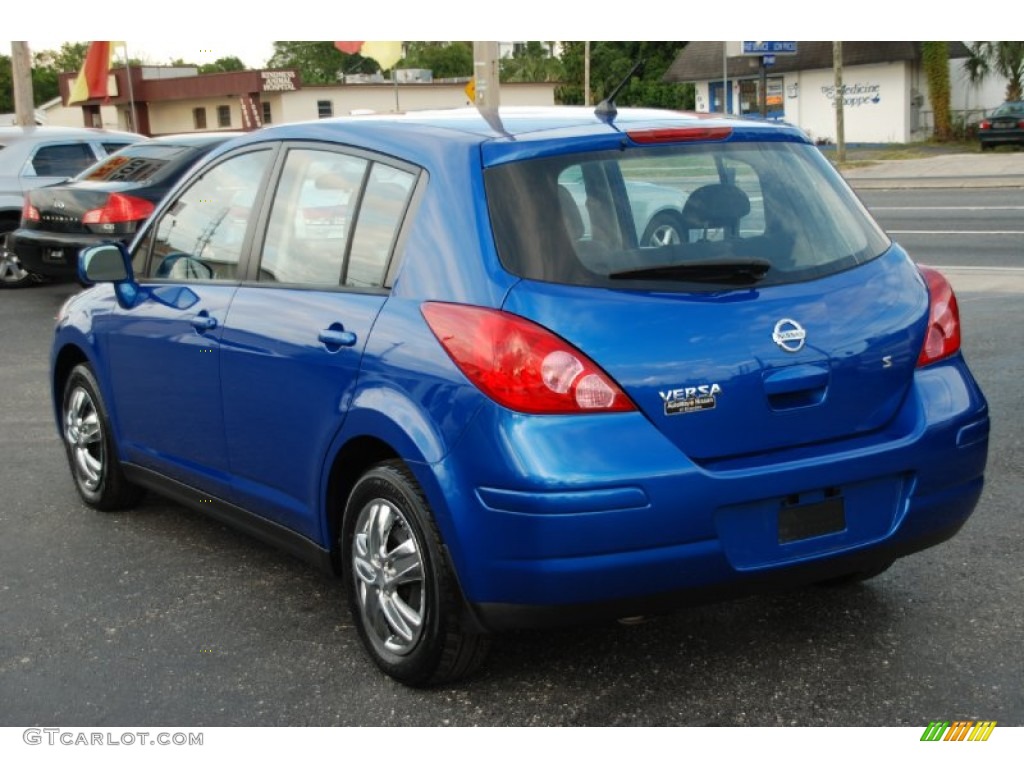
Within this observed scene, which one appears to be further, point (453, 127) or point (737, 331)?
point (453, 127)

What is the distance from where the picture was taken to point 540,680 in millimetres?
4191

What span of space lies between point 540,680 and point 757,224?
147 centimetres

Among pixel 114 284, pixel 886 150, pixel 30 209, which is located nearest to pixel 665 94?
pixel 886 150

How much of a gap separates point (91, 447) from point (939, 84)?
4400 centimetres

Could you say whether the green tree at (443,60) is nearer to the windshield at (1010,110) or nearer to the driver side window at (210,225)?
the windshield at (1010,110)

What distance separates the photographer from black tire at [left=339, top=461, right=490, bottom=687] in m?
3.95

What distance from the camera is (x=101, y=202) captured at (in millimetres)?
13305

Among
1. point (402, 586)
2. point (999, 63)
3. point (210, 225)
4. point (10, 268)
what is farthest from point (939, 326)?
point (999, 63)

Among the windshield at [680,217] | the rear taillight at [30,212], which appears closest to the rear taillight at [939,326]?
the windshield at [680,217]

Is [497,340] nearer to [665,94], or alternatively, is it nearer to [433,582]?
[433,582]

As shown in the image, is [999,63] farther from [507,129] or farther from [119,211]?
[507,129]

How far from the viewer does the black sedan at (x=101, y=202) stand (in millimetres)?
13148

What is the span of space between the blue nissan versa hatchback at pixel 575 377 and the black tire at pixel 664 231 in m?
0.02

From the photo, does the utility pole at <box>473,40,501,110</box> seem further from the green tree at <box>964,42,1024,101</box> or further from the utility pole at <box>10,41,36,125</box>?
the green tree at <box>964,42,1024,101</box>
